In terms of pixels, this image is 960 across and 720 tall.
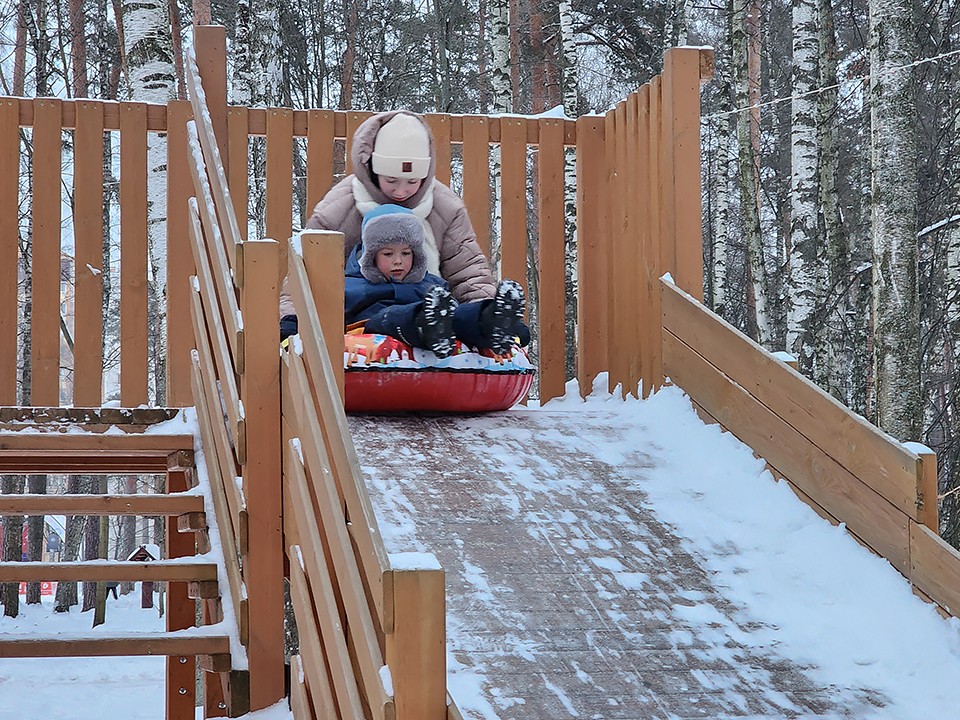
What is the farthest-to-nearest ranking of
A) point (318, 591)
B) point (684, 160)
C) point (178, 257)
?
point (178, 257)
point (684, 160)
point (318, 591)

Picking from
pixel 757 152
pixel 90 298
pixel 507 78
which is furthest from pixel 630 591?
pixel 757 152

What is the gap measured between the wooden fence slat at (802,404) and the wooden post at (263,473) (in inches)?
61.4

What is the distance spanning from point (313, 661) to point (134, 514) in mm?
1543

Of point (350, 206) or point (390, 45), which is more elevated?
point (390, 45)

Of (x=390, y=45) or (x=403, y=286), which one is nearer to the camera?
(x=403, y=286)

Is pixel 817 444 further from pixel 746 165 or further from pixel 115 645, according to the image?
pixel 746 165

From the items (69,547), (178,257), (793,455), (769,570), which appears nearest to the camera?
(769,570)

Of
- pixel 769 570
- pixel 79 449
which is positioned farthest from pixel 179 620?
pixel 769 570

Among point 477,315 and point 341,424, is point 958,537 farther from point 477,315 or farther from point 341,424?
point 341,424

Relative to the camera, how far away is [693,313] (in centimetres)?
434

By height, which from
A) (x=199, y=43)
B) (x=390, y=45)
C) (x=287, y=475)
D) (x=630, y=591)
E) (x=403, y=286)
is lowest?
(x=630, y=591)

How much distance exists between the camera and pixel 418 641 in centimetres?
204

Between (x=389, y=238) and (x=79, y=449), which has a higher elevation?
(x=389, y=238)

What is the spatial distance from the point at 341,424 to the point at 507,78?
10.2m
